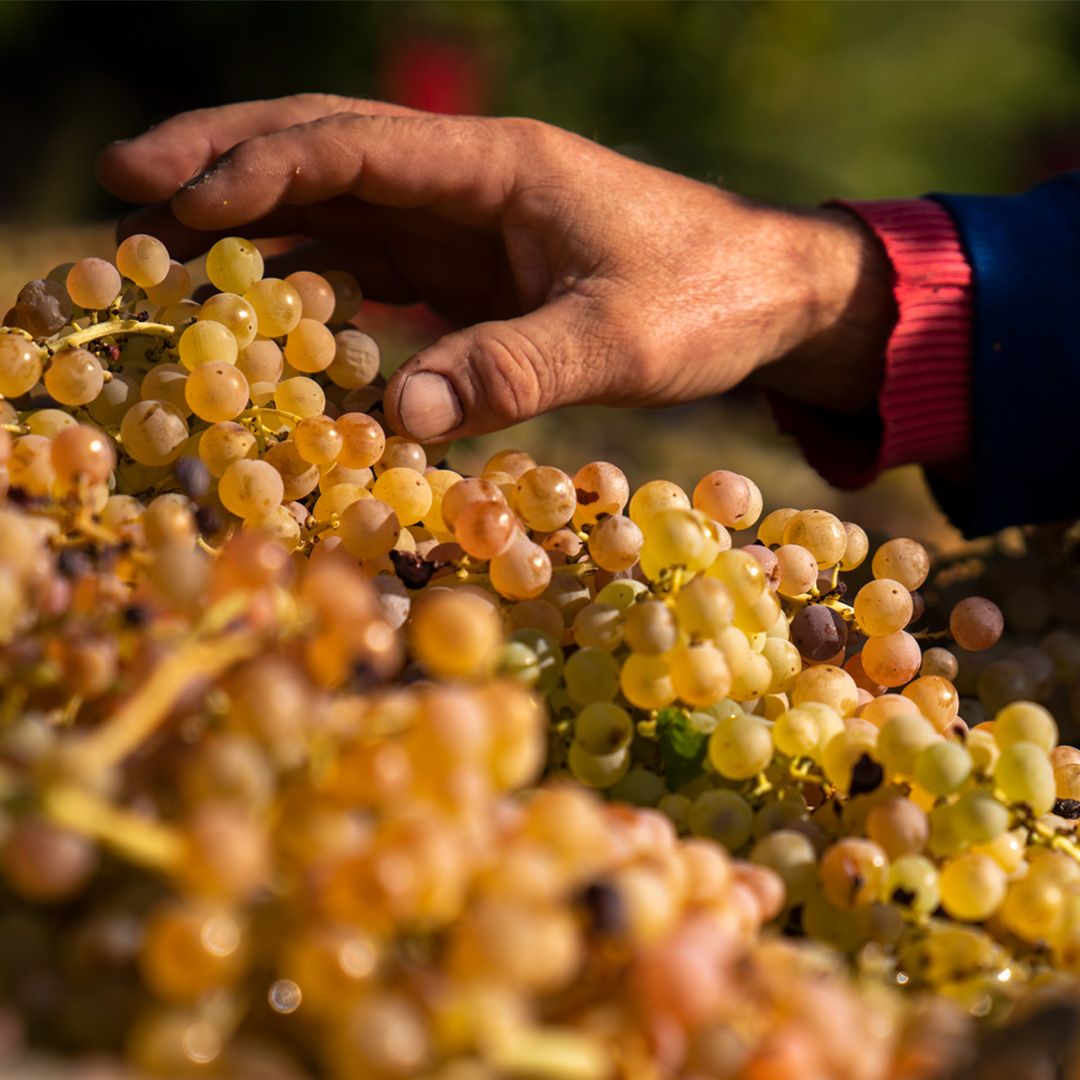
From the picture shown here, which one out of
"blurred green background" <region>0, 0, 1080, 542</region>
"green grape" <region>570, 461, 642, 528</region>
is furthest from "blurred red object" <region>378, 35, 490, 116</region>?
"green grape" <region>570, 461, 642, 528</region>

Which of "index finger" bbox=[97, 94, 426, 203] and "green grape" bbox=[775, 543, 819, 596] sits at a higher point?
"green grape" bbox=[775, 543, 819, 596]

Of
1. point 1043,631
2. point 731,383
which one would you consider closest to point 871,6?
point 731,383

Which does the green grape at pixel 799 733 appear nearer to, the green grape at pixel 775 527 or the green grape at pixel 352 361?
the green grape at pixel 775 527

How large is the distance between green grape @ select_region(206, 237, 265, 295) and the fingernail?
4.0 inches

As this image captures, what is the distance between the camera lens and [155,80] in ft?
10.4

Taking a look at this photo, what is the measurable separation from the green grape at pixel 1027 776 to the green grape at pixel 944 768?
0.02 meters

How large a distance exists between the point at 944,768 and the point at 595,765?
15cm

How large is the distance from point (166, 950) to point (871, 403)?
1.18 m

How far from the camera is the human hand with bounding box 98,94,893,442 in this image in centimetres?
95

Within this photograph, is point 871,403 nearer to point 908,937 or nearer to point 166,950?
point 908,937

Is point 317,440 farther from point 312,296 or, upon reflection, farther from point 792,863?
point 792,863

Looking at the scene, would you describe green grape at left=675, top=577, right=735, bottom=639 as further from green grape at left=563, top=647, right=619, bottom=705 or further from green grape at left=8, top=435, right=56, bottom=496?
green grape at left=8, top=435, right=56, bottom=496

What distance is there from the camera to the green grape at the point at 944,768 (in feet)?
1.64

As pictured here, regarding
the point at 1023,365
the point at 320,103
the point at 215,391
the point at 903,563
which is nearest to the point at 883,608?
the point at 903,563
